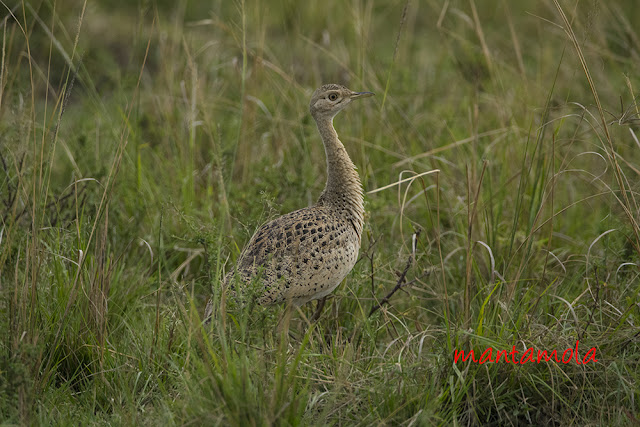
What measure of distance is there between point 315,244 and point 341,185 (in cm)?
51

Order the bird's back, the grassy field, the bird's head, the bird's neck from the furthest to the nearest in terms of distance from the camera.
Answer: the bird's head
the bird's neck
the bird's back
the grassy field

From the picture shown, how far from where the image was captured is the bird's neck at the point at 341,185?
144 inches

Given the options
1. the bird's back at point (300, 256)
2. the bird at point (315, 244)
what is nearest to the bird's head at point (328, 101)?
the bird at point (315, 244)

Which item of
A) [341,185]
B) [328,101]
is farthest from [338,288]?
[328,101]

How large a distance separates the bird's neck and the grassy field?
0.86ft

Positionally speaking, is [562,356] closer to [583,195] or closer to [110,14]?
[583,195]

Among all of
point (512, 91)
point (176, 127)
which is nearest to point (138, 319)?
point (176, 127)

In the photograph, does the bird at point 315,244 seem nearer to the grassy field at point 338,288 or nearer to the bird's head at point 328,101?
the bird's head at point 328,101

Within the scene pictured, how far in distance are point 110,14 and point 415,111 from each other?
4.91 meters

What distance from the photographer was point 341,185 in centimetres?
369

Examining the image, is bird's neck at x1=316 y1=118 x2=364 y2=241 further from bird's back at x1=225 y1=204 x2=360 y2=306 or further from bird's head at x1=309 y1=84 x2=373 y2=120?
bird's back at x1=225 y1=204 x2=360 y2=306


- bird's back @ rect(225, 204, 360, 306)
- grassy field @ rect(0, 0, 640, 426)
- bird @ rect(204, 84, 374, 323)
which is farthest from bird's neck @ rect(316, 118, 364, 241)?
grassy field @ rect(0, 0, 640, 426)

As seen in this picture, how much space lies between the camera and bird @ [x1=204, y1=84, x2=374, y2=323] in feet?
10.5

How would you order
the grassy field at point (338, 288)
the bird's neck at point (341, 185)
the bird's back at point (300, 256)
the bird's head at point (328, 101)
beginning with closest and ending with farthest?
the grassy field at point (338, 288)
the bird's back at point (300, 256)
the bird's neck at point (341, 185)
the bird's head at point (328, 101)
